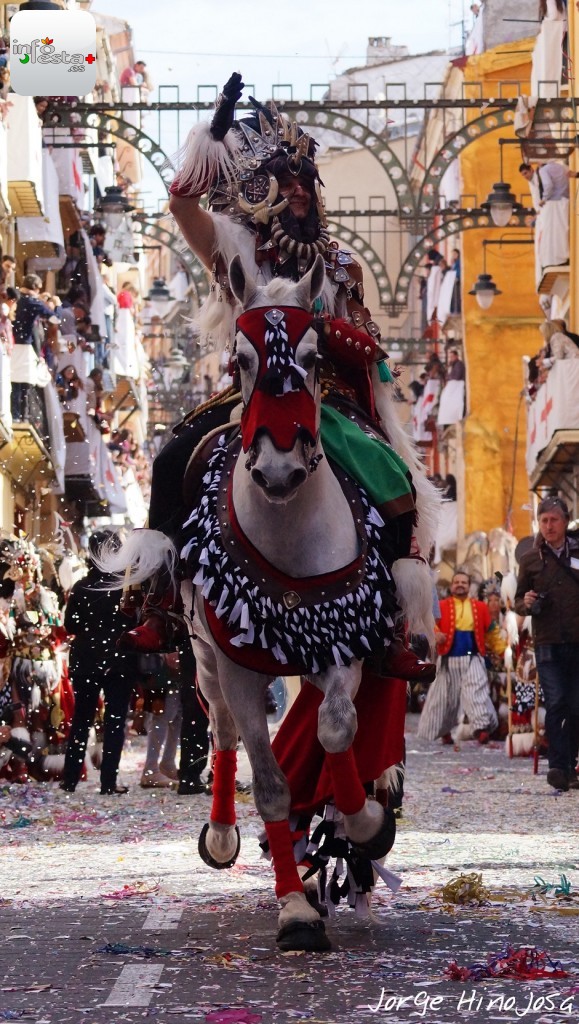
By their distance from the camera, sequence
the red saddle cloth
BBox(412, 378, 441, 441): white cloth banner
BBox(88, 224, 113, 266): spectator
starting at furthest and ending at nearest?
BBox(412, 378, 441, 441): white cloth banner
BBox(88, 224, 113, 266): spectator
the red saddle cloth

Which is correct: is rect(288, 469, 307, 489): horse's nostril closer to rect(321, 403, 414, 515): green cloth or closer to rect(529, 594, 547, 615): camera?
rect(321, 403, 414, 515): green cloth

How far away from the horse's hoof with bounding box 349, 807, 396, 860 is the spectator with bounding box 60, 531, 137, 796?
8.32 metres

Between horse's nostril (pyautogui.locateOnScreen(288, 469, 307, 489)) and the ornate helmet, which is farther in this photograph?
the ornate helmet

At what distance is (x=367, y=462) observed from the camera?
830 cm

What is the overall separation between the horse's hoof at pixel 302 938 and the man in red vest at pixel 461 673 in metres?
16.5

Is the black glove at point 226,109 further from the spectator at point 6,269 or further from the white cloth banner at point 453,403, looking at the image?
the white cloth banner at point 453,403

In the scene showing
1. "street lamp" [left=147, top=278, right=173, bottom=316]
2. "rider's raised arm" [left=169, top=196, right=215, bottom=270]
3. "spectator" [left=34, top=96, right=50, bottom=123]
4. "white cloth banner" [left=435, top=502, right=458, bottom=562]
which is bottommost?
"white cloth banner" [left=435, top=502, right=458, bottom=562]

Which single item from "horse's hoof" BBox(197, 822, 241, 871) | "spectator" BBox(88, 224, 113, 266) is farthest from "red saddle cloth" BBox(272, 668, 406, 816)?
"spectator" BBox(88, 224, 113, 266)

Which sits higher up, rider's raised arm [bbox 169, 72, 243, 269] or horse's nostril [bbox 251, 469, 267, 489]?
rider's raised arm [bbox 169, 72, 243, 269]

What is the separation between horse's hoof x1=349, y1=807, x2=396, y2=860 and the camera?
8.03 metres

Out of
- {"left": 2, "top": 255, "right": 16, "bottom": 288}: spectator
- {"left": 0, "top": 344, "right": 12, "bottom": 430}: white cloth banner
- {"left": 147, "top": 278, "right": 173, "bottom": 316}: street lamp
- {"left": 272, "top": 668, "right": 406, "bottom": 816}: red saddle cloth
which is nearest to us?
{"left": 272, "top": 668, "right": 406, "bottom": 816}: red saddle cloth

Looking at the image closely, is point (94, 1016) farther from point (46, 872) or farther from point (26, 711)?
point (26, 711)

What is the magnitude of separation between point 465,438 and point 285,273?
4455cm

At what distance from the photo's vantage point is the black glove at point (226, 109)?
8297 millimetres
